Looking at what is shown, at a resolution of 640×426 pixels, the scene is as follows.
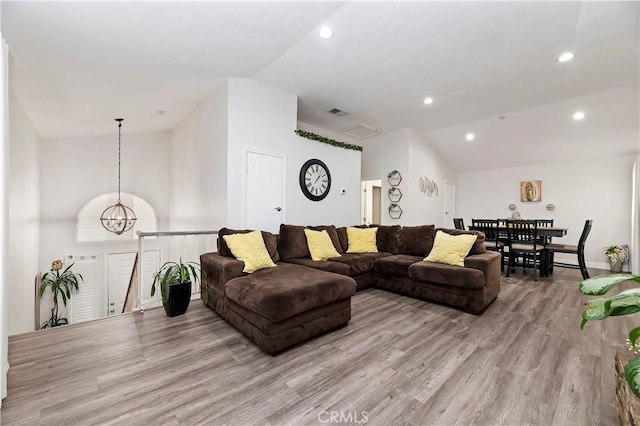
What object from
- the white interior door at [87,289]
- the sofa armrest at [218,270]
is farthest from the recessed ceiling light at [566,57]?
the white interior door at [87,289]

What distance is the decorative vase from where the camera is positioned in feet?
17.4

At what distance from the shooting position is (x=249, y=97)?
3.92 metres

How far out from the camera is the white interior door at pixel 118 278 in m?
5.97

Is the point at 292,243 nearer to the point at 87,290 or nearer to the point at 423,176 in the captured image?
the point at 423,176

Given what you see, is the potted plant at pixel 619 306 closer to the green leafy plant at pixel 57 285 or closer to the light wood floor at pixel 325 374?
the light wood floor at pixel 325 374

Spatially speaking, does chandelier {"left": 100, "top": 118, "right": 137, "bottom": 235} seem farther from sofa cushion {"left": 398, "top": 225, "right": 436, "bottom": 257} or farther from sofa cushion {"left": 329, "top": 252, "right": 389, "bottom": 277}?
sofa cushion {"left": 398, "top": 225, "right": 436, "bottom": 257}

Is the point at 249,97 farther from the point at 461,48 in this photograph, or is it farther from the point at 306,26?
the point at 461,48

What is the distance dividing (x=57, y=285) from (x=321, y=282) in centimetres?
584

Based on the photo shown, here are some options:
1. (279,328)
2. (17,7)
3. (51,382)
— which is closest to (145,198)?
(17,7)

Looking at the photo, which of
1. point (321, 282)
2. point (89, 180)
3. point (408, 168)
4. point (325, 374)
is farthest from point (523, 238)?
point (89, 180)

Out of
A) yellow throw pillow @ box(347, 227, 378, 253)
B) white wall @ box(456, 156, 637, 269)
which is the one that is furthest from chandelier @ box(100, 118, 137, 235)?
white wall @ box(456, 156, 637, 269)

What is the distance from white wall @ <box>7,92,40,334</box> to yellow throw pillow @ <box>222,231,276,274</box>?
228 centimetres

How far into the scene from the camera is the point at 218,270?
282 centimetres

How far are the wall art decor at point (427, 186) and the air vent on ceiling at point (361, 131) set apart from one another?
1.62 meters
